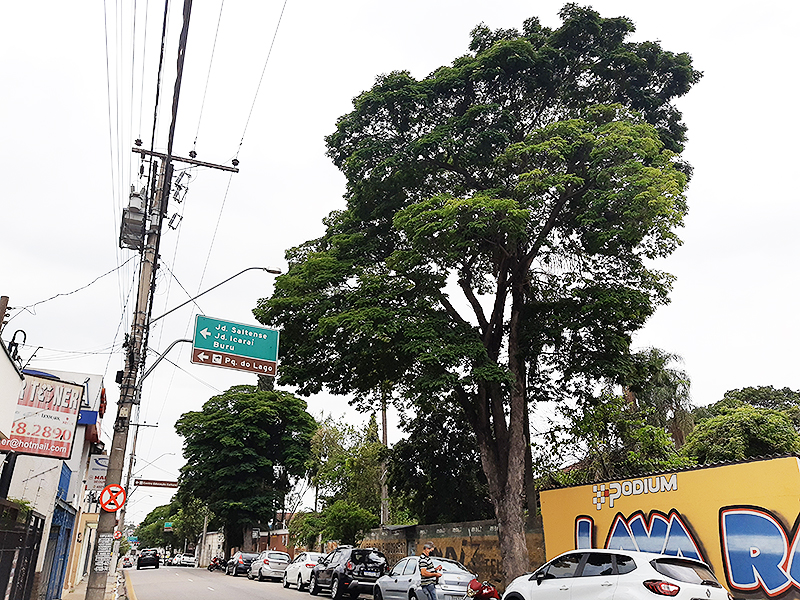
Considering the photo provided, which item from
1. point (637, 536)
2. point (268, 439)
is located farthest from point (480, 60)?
point (268, 439)

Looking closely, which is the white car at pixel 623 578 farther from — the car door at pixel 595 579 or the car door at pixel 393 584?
the car door at pixel 393 584

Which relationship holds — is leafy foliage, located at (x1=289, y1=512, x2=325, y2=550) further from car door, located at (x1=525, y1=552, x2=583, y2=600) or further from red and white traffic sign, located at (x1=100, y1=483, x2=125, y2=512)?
car door, located at (x1=525, y1=552, x2=583, y2=600)

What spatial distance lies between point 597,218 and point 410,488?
15.9 meters

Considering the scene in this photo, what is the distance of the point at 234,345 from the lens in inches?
614

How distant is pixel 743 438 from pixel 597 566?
17488 mm

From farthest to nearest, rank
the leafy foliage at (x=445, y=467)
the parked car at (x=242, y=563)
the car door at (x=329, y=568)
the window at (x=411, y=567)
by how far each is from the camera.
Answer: the parked car at (x=242, y=563) → the leafy foliage at (x=445, y=467) → the car door at (x=329, y=568) → the window at (x=411, y=567)

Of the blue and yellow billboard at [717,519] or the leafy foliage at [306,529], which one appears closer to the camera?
the blue and yellow billboard at [717,519]

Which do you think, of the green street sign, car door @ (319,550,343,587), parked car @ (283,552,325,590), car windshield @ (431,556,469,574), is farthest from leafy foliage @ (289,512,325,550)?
car windshield @ (431,556,469,574)

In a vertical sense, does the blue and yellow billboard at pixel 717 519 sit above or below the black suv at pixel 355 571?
above

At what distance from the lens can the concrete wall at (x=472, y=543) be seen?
18514 mm

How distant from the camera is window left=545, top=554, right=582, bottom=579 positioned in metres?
9.95

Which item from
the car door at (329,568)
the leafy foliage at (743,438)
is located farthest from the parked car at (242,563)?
the leafy foliage at (743,438)

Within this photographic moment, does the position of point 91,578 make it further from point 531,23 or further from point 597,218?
point 531,23

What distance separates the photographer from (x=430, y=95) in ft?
64.9
